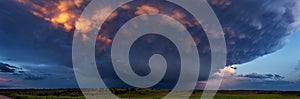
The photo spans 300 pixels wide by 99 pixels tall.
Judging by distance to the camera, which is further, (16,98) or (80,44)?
(16,98)

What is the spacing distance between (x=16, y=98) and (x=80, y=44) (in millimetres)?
56517

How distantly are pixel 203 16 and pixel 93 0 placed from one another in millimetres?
11528

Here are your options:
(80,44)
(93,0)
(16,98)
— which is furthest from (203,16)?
(16,98)

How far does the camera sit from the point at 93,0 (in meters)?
34.9

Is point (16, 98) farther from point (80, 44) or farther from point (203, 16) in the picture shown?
point (203, 16)

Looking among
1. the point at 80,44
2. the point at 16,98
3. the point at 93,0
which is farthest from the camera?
the point at 16,98

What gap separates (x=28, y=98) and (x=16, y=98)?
13.3 feet

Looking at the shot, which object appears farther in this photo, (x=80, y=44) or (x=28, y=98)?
(x=28, y=98)

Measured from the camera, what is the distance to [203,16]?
36.8 m

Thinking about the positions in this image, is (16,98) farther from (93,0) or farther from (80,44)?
(93,0)

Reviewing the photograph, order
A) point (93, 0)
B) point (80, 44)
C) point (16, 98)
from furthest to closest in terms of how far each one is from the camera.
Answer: point (16, 98)
point (80, 44)
point (93, 0)

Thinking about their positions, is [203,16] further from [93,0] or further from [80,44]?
[80,44]

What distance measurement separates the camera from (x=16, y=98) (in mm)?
92750

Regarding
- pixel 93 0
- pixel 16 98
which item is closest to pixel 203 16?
pixel 93 0
